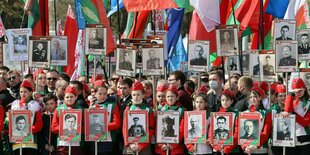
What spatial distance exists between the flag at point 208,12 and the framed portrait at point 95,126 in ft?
13.4

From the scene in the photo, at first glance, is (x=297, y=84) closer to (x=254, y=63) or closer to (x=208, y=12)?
(x=254, y=63)

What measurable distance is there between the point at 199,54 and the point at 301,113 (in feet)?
8.87

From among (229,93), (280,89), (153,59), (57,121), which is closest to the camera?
(229,93)

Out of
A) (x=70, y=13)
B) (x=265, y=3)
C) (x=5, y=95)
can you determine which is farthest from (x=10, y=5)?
(x=5, y=95)

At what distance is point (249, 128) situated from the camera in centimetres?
1541

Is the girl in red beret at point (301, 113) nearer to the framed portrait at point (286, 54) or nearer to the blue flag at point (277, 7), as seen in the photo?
the framed portrait at point (286, 54)

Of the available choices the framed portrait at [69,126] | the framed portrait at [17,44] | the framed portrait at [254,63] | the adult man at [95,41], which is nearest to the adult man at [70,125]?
the framed portrait at [69,126]

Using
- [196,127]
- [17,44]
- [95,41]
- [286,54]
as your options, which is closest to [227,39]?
[286,54]

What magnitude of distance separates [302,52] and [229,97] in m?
2.68

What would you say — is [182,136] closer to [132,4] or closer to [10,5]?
[132,4]

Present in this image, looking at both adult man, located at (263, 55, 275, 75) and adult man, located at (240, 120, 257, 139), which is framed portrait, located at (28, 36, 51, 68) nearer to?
adult man, located at (263, 55, 275, 75)

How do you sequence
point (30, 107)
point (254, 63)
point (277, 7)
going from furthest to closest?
point (277, 7)
point (254, 63)
point (30, 107)

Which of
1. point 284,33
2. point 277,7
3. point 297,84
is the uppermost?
point 277,7

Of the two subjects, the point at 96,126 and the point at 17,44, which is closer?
the point at 96,126
